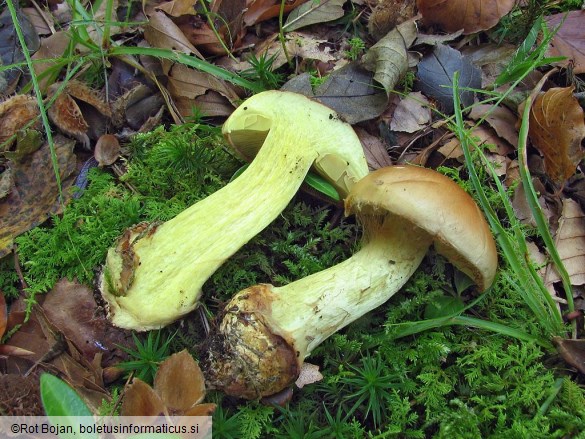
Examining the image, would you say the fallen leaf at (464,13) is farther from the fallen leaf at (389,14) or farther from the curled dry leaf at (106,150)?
the curled dry leaf at (106,150)

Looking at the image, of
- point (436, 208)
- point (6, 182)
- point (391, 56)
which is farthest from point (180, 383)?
point (391, 56)

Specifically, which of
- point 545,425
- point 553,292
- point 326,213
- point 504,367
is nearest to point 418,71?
point 326,213

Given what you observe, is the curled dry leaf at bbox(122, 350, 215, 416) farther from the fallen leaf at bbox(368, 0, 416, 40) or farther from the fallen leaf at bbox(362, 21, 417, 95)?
the fallen leaf at bbox(368, 0, 416, 40)

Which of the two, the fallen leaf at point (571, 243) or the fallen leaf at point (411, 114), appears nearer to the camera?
the fallen leaf at point (571, 243)

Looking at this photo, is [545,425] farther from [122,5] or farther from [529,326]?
[122,5]

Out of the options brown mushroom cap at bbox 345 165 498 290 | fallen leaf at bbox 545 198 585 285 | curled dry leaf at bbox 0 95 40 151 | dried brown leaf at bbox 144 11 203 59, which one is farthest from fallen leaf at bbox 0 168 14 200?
fallen leaf at bbox 545 198 585 285

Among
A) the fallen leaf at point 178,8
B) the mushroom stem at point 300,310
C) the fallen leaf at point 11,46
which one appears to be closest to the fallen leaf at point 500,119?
the mushroom stem at point 300,310
